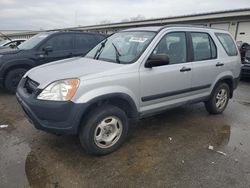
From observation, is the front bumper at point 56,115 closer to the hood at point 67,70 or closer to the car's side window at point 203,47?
the hood at point 67,70

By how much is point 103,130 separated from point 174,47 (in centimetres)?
193

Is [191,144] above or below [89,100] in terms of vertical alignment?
below

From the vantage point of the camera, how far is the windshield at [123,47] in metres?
3.68

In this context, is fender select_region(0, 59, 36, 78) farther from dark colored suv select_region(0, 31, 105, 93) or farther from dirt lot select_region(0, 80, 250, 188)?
dirt lot select_region(0, 80, 250, 188)

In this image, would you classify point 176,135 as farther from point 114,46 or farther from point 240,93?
point 240,93

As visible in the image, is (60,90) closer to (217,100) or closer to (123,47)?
(123,47)

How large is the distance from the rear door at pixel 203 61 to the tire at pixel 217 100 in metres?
0.34

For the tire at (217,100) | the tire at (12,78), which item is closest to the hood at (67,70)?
the tire at (217,100)

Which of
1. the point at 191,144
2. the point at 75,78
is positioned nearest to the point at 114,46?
the point at 75,78

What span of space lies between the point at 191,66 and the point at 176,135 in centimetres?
126

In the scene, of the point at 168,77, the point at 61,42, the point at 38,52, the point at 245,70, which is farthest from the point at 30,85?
the point at 245,70

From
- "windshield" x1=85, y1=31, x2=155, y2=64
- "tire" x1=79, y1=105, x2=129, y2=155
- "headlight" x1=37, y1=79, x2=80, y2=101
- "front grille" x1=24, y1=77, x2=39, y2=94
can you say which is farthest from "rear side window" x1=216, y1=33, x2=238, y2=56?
"front grille" x1=24, y1=77, x2=39, y2=94

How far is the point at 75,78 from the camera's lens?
3020 millimetres

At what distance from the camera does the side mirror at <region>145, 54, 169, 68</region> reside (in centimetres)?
347
